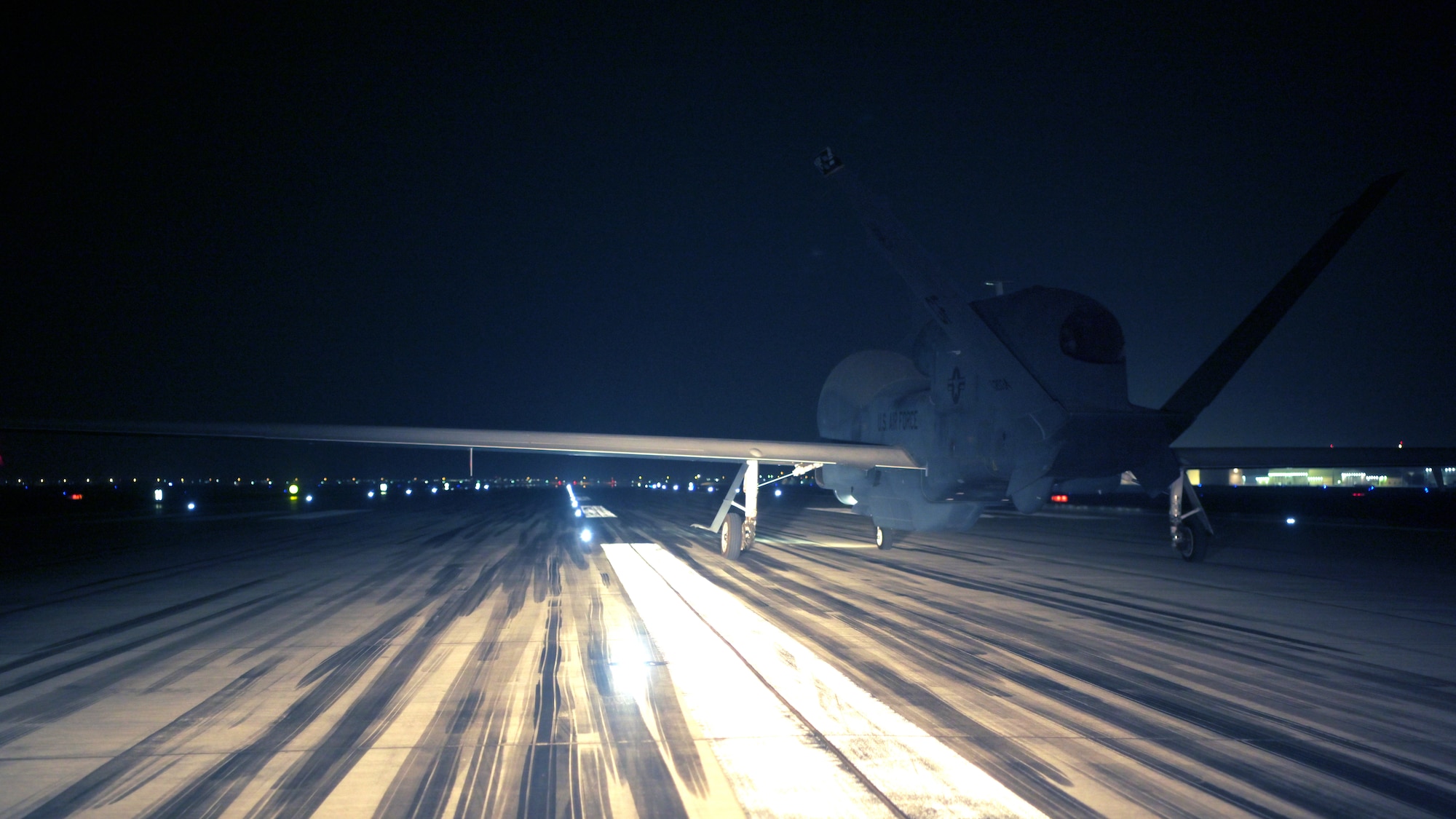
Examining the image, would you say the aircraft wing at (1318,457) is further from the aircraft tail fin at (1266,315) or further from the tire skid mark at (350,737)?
→ the tire skid mark at (350,737)

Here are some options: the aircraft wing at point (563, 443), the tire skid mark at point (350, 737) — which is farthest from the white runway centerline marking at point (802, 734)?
the aircraft wing at point (563, 443)

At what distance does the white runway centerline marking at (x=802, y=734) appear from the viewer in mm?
4730

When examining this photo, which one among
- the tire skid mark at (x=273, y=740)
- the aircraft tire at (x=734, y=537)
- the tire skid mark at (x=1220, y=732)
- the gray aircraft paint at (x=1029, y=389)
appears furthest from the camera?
the aircraft tire at (x=734, y=537)

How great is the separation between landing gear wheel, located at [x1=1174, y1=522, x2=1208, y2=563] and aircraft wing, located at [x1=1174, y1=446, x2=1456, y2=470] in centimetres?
160

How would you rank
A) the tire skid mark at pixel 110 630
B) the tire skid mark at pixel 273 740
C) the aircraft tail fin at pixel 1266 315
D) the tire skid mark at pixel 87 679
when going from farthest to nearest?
the aircraft tail fin at pixel 1266 315 → the tire skid mark at pixel 110 630 → the tire skid mark at pixel 87 679 → the tire skid mark at pixel 273 740

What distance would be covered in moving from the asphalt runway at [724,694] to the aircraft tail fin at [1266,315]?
322cm

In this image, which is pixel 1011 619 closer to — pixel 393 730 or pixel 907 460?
pixel 907 460

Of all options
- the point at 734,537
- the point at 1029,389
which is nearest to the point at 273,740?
the point at 1029,389

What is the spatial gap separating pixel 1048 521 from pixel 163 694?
3379 centimetres

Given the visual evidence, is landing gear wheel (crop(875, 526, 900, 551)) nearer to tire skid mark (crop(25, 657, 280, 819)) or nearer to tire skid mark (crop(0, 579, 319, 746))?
tire skid mark (crop(0, 579, 319, 746))

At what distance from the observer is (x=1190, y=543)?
17.6m

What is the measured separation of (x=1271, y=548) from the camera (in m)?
22.1

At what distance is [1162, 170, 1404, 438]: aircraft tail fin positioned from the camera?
46.9ft

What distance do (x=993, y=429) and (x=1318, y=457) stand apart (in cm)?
777
